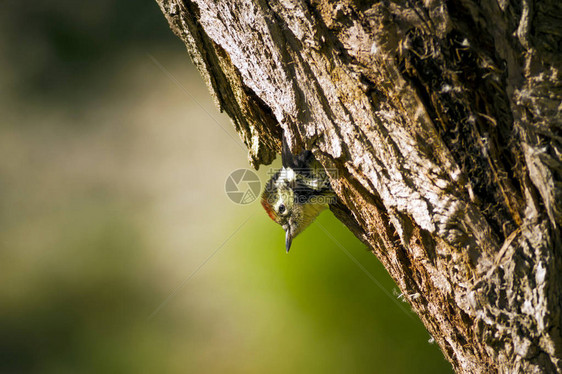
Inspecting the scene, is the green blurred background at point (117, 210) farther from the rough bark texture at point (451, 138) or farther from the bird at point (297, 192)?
the rough bark texture at point (451, 138)

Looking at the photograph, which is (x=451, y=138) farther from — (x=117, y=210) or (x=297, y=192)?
(x=117, y=210)

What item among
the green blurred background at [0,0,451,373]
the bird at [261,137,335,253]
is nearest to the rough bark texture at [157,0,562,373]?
the bird at [261,137,335,253]

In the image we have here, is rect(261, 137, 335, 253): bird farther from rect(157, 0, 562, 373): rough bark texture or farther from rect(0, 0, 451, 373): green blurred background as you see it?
rect(0, 0, 451, 373): green blurred background

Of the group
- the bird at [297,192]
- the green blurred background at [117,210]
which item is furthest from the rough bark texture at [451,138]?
the green blurred background at [117,210]

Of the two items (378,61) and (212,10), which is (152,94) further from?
(378,61)

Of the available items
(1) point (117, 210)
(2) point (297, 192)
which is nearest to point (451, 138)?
(2) point (297, 192)
